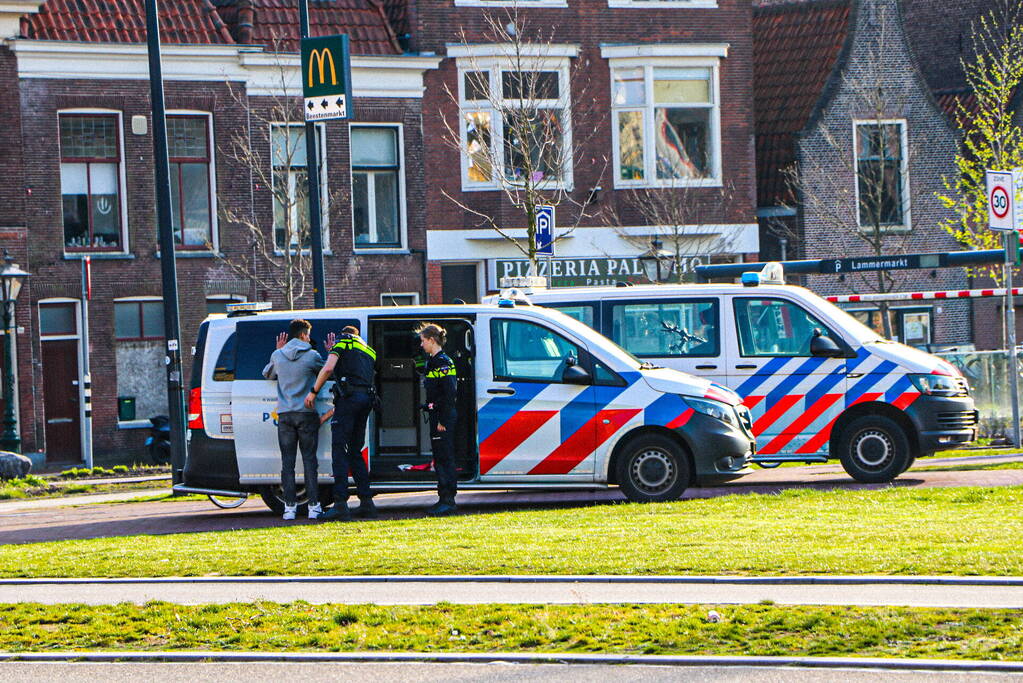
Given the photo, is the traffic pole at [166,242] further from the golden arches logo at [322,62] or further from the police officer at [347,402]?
the police officer at [347,402]

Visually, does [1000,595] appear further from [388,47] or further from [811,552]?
[388,47]

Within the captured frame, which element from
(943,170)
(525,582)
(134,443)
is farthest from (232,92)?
(525,582)

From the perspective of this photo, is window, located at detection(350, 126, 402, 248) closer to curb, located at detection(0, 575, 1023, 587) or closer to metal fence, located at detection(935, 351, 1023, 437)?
metal fence, located at detection(935, 351, 1023, 437)

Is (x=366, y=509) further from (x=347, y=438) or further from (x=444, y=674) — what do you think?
(x=444, y=674)

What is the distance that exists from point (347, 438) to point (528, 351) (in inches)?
77.0

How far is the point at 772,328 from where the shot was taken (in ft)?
57.1

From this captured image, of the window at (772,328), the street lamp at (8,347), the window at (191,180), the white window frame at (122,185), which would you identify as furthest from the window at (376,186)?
the window at (772,328)

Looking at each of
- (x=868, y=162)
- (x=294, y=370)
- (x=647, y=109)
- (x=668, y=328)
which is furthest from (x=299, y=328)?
(x=868, y=162)

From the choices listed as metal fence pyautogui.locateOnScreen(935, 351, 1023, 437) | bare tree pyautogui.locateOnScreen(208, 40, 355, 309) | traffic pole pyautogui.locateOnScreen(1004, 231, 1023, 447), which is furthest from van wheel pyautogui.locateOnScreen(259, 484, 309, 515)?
bare tree pyautogui.locateOnScreen(208, 40, 355, 309)

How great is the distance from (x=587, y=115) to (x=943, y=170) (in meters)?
8.80

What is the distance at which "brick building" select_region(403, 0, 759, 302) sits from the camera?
3136 centimetres

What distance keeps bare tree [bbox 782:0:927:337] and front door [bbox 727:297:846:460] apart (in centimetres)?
1756

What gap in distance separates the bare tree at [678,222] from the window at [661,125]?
8.5 inches

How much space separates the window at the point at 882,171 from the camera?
115 ft
